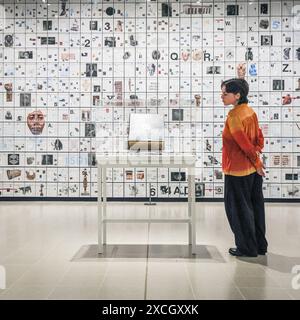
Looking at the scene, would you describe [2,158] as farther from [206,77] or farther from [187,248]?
[187,248]

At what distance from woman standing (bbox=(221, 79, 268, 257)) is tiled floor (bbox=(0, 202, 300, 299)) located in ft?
0.65

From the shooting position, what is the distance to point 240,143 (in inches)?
151

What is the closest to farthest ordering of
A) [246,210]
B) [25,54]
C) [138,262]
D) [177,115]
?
[138,262] → [246,210] → [177,115] → [25,54]

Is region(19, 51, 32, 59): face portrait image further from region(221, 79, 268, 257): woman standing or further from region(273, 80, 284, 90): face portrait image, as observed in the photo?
region(221, 79, 268, 257): woman standing

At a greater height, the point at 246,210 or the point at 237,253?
the point at 246,210

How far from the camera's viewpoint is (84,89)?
24.3 feet

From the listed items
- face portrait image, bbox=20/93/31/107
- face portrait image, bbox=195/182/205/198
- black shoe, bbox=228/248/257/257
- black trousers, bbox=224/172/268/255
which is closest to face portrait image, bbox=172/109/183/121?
face portrait image, bbox=195/182/205/198

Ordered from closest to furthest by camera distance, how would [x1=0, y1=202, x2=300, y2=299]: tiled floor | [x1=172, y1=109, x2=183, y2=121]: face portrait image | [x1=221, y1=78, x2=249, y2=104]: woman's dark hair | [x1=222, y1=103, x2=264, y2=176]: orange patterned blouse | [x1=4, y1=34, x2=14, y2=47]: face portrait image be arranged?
[x1=0, y1=202, x2=300, y2=299]: tiled floor → [x1=222, y1=103, x2=264, y2=176]: orange patterned blouse → [x1=221, y1=78, x2=249, y2=104]: woman's dark hair → [x1=172, y1=109, x2=183, y2=121]: face portrait image → [x1=4, y1=34, x2=14, y2=47]: face portrait image

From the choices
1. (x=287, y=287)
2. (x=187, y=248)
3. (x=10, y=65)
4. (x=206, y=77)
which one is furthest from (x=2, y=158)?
(x=287, y=287)

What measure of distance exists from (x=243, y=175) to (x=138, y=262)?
116cm

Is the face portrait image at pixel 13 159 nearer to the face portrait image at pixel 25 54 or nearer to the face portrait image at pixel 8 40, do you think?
the face portrait image at pixel 25 54

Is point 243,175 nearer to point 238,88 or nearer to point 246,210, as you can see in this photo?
point 246,210

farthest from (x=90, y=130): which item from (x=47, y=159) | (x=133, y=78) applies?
(x=133, y=78)

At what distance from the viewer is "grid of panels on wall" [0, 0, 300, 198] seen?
24.0 feet
